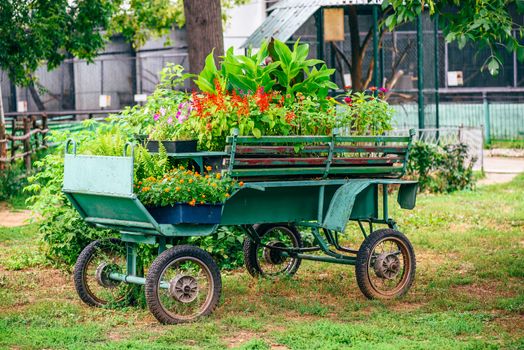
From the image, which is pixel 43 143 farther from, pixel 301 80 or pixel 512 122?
pixel 512 122

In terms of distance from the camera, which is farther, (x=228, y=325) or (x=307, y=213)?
(x=307, y=213)

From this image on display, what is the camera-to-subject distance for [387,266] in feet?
24.8

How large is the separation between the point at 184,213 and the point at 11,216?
7476 mm

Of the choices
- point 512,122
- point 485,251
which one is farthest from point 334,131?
point 512,122

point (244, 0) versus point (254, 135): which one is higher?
point (244, 0)

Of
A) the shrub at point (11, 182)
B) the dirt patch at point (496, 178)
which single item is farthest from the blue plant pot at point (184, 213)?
the dirt patch at point (496, 178)

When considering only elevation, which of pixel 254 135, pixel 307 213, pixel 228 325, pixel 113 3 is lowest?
pixel 228 325

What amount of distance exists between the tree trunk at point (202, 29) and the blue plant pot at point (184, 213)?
17.0 ft

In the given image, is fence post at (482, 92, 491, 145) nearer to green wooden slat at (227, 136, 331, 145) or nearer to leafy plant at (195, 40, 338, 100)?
leafy plant at (195, 40, 338, 100)

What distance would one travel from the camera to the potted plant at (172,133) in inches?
273

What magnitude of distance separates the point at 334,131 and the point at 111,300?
6.98ft

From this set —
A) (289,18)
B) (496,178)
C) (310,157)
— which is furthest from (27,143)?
(310,157)

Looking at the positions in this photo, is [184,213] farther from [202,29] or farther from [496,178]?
[496,178]

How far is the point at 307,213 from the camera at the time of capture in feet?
24.6
